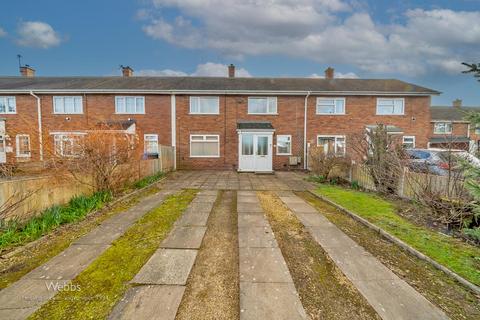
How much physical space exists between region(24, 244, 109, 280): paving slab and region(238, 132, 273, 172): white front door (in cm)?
1123

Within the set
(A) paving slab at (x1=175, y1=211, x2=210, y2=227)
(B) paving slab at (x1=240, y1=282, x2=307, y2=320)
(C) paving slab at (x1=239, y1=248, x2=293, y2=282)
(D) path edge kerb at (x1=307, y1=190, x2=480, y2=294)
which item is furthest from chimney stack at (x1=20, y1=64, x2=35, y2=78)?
(D) path edge kerb at (x1=307, y1=190, x2=480, y2=294)

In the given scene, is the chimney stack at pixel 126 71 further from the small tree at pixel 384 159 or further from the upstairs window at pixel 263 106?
the small tree at pixel 384 159

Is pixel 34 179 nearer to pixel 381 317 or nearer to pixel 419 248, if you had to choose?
pixel 381 317

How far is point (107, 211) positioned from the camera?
5816 millimetres

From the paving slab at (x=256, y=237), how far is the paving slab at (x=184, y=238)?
2.50ft

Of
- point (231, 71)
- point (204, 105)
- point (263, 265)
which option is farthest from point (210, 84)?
point (263, 265)

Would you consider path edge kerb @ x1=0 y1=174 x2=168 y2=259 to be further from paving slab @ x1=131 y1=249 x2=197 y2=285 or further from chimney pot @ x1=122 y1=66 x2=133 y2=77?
chimney pot @ x1=122 y1=66 x2=133 y2=77

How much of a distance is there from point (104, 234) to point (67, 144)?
3192 millimetres

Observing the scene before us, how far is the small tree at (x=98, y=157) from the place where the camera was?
233 inches

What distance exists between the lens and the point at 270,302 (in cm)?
245

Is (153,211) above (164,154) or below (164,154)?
below

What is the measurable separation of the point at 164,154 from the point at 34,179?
8342 millimetres

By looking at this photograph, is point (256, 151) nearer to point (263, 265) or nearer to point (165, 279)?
point (263, 265)

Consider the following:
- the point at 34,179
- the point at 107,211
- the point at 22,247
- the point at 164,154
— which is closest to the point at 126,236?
the point at 22,247
